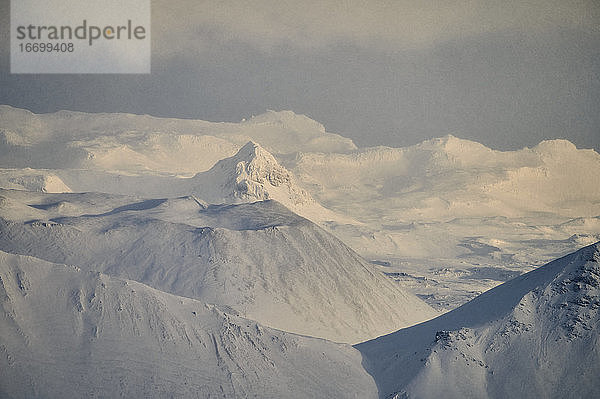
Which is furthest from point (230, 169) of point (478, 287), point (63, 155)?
point (63, 155)

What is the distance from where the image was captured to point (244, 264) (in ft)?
220

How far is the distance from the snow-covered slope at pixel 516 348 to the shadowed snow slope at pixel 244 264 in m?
11.2

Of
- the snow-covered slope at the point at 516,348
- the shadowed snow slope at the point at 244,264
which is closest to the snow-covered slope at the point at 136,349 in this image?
the snow-covered slope at the point at 516,348

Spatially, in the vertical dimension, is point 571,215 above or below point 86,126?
below

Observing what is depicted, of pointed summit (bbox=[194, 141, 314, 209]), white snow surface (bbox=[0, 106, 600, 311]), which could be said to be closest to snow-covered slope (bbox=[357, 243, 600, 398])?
white snow surface (bbox=[0, 106, 600, 311])

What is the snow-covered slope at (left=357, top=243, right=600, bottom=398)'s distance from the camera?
1821 inches

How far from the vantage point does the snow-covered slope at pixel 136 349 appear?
45125mm

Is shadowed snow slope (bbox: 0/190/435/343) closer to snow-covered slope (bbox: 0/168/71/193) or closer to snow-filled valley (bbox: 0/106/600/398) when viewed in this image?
snow-filled valley (bbox: 0/106/600/398)

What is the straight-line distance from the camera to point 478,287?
3927 inches

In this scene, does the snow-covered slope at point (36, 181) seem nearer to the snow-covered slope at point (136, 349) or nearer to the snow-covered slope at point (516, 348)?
the snow-covered slope at point (136, 349)

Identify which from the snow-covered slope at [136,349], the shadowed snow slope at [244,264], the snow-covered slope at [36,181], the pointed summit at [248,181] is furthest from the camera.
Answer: the snow-covered slope at [36,181]

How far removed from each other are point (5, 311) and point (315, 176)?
142 metres

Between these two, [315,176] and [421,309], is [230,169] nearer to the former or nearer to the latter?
[421,309]

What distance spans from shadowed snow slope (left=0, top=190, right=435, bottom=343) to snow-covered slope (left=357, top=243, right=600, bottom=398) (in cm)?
1118
